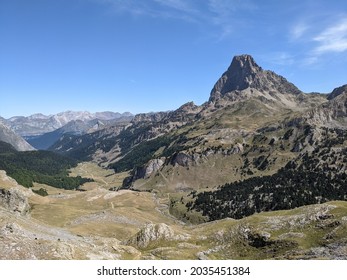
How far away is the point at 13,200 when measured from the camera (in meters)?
158

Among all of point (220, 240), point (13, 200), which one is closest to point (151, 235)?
point (220, 240)

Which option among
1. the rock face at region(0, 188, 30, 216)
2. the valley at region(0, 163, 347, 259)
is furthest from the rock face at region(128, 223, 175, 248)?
the rock face at region(0, 188, 30, 216)

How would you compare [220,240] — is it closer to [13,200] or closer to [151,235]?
[151,235]

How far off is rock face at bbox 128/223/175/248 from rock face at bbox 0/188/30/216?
74.7 m

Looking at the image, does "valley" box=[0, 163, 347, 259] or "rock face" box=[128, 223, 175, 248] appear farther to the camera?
"rock face" box=[128, 223, 175, 248]

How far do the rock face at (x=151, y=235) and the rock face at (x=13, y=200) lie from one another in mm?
74713

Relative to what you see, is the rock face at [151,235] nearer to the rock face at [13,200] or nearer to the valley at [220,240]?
the valley at [220,240]

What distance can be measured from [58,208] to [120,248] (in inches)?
4769

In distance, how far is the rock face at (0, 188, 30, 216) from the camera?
15534 cm

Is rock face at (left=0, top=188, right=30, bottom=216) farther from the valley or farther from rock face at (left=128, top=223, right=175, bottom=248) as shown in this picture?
rock face at (left=128, top=223, right=175, bottom=248)
